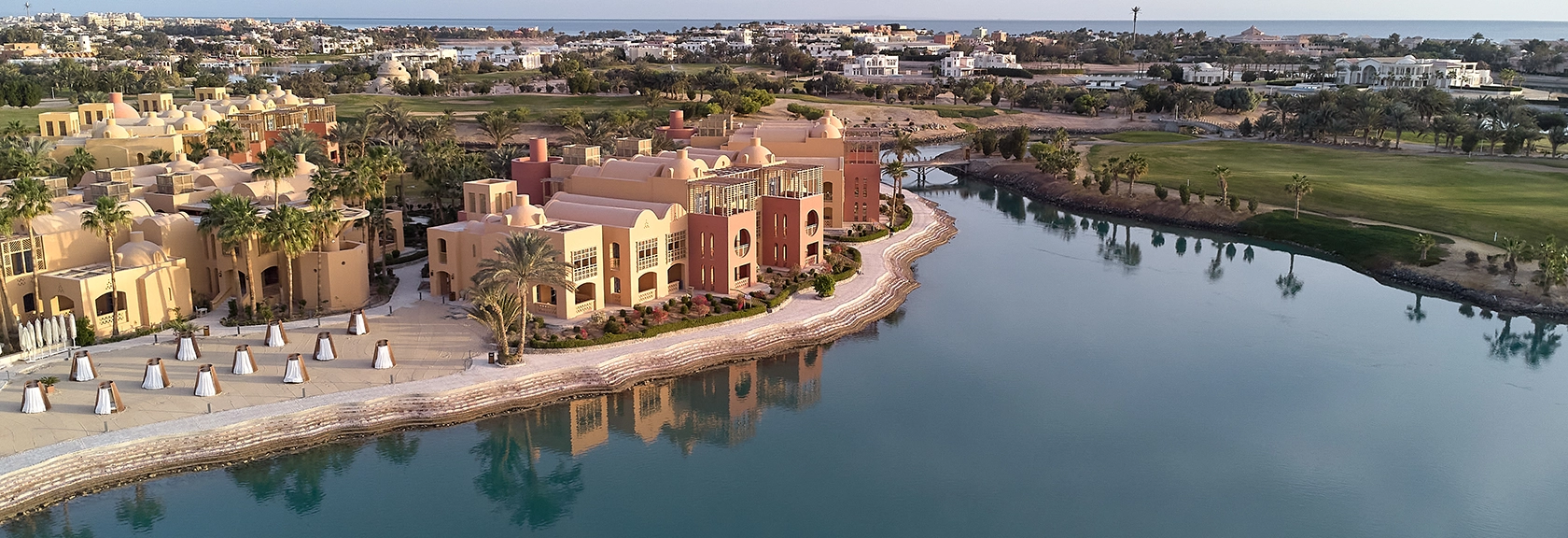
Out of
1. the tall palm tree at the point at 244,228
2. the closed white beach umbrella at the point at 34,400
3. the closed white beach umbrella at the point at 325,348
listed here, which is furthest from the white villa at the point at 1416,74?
the closed white beach umbrella at the point at 34,400

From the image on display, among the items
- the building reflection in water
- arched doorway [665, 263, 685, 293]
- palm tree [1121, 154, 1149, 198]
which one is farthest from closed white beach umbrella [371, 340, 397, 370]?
palm tree [1121, 154, 1149, 198]

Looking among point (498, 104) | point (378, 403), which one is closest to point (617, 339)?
point (378, 403)

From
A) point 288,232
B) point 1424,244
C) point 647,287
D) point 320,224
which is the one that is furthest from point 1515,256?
point 288,232

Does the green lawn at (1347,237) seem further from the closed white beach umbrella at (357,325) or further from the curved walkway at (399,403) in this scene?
the closed white beach umbrella at (357,325)

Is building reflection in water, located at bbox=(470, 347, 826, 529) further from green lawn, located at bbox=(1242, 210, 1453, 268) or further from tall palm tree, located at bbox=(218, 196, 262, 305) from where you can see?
green lawn, located at bbox=(1242, 210, 1453, 268)

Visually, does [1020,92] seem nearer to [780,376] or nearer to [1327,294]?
[1327,294]

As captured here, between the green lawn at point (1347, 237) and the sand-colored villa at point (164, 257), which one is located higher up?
the sand-colored villa at point (164, 257)

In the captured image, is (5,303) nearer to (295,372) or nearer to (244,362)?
(244,362)
